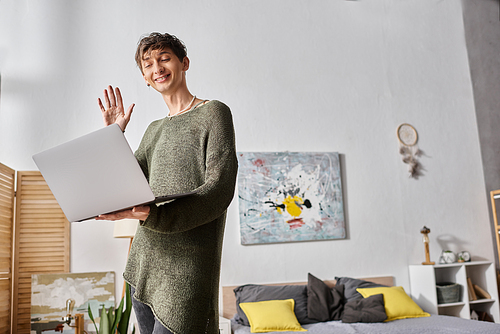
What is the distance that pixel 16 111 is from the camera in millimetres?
3814

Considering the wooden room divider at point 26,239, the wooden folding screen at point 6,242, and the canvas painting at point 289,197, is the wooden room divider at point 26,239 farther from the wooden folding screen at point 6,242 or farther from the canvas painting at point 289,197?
the canvas painting at point 289,197

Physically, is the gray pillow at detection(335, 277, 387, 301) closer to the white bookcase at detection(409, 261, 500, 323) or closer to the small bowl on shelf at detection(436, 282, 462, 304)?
the white bookcase at detection(409, 261, 500, 323)

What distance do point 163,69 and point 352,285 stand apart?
10.9ft

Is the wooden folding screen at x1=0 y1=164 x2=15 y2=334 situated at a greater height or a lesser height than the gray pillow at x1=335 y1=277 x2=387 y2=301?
greater

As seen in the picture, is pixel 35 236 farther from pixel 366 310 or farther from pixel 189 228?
pixel 189 228

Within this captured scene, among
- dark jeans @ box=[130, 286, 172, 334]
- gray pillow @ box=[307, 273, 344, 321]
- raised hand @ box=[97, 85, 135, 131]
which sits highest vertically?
raised hand @ box=[97, 85, 135, 131]

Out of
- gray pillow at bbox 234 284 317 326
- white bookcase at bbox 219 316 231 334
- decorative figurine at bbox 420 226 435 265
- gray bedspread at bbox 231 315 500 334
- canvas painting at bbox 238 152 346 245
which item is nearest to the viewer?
gray bedspread at bbox 231 315 500 334

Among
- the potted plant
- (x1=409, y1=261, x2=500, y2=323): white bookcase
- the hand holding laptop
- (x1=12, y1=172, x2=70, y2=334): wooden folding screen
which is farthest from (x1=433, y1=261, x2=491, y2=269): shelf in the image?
the hand holding laptop

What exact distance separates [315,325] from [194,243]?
2.84m

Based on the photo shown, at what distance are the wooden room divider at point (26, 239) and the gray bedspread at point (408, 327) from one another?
1.61 meters

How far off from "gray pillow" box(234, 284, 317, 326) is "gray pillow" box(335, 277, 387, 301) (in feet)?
1.24

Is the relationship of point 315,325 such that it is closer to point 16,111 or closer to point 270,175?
point 270,175

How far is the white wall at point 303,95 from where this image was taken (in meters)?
3.91

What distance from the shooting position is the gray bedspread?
3172mm
